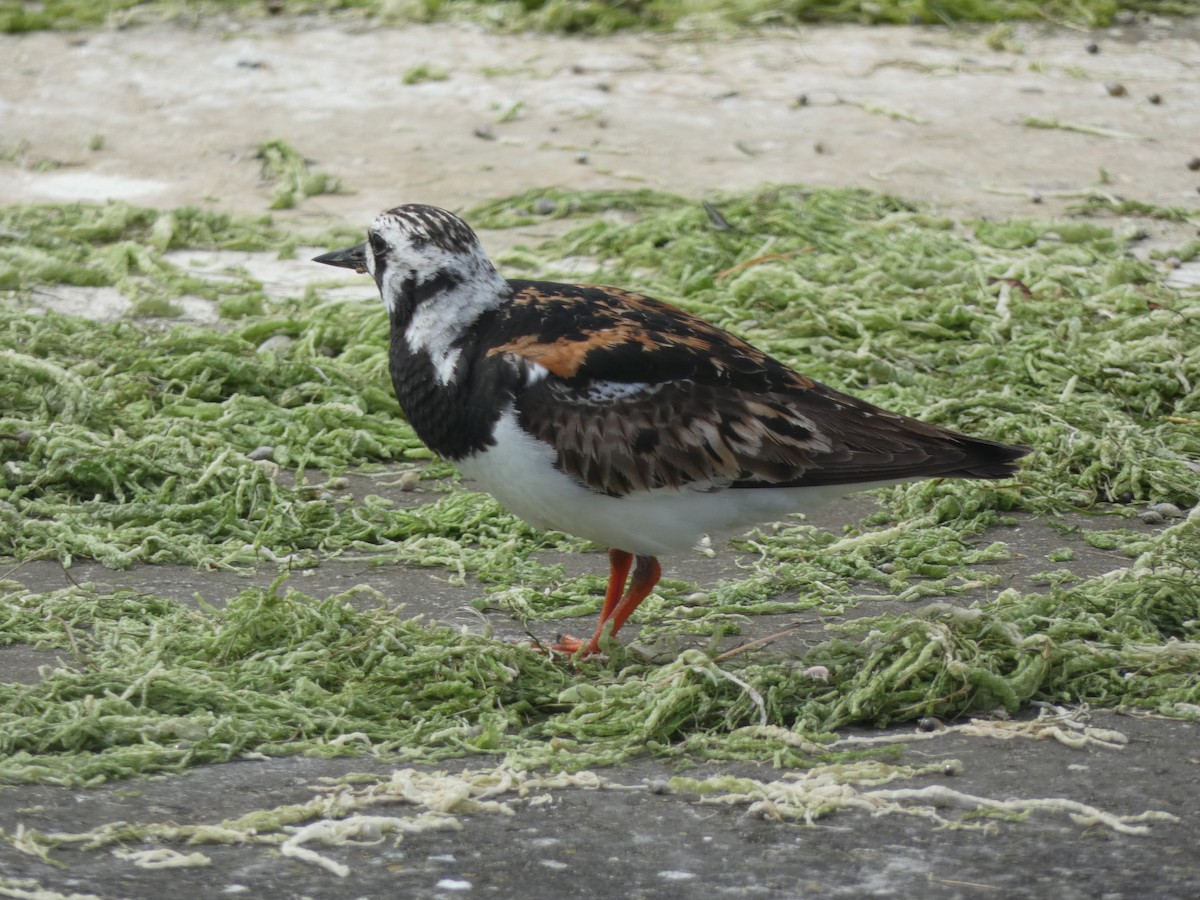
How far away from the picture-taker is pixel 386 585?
6.19 m

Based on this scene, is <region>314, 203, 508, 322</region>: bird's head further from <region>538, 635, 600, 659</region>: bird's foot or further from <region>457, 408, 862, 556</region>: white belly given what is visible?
<region>538, 635, 600, 659</region>: bird's foot

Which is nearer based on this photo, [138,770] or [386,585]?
[138,770]

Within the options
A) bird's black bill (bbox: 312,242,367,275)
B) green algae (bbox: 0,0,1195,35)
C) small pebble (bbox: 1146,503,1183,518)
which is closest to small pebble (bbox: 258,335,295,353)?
bird's black bill (bbox: 312,242,367,275)

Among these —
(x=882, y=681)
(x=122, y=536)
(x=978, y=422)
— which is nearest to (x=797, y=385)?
(x=882, y=681)

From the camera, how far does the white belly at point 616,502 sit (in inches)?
204

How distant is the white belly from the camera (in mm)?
5184

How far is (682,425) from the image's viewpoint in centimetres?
527

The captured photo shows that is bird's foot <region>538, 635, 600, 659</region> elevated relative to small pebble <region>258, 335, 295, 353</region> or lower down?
elevated

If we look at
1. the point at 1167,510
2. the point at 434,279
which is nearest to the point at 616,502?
the point at 434,279

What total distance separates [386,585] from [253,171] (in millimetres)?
6077

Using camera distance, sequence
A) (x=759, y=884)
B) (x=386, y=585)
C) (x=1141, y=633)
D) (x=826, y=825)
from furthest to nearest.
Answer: (x=386, y=585), (x=1141, y=633), (x=826, y=825), (x=759, y=884)

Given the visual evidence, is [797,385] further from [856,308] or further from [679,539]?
[856,308]

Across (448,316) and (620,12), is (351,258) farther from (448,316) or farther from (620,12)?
(620,12)

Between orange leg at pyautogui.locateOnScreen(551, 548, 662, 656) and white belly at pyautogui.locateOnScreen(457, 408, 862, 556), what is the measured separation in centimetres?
22
